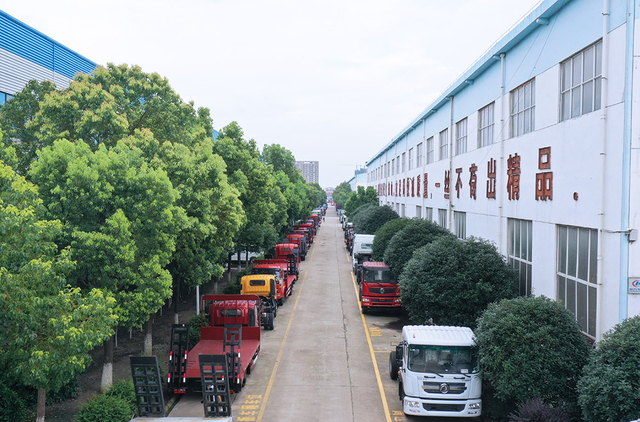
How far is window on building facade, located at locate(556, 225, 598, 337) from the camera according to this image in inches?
496

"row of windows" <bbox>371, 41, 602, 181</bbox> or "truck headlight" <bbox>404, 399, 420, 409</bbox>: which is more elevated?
"row of windows" <bbox>371, 41, 602, 181</bbox>

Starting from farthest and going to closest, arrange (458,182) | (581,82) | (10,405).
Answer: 1. (458,182)
2. (581,82)
3. (10,405)

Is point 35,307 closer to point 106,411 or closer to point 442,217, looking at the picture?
point 106,411

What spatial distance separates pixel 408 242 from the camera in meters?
23.4

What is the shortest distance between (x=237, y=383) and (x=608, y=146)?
1138 cm

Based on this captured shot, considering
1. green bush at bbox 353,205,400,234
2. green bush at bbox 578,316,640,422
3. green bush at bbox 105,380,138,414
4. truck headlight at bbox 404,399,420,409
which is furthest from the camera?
green bush at bbox 353,205,400,234

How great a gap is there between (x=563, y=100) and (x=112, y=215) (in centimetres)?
1301

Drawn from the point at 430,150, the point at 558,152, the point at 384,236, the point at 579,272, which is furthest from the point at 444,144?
the point at 579,272

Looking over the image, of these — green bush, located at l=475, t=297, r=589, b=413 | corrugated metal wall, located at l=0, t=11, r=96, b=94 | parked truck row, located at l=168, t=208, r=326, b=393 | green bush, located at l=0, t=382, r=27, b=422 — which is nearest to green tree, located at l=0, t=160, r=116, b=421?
green bush, located at l=0, t=382, r=27, b=422

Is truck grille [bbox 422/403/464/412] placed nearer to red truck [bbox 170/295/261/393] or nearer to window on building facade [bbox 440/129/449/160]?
red truck [bbox 170/295/261/393]

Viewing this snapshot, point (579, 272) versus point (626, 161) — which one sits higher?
point (626, 161)

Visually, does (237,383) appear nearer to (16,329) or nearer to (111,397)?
(111,397)

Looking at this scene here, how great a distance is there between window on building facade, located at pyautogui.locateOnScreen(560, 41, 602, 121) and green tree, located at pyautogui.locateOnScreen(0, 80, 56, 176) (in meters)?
17.0

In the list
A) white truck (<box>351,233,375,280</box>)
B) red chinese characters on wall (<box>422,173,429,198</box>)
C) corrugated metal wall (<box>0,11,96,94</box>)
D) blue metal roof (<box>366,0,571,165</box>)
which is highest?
corrugated metal wall (<box>0,11,96,94</box>)
